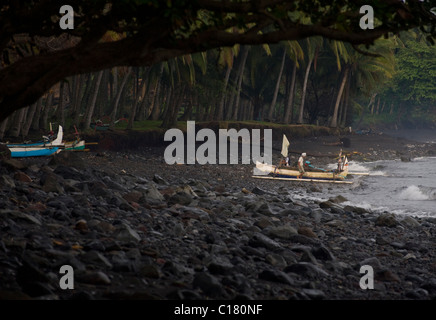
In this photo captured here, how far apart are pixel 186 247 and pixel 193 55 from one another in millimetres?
21750

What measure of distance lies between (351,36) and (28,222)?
530 cm

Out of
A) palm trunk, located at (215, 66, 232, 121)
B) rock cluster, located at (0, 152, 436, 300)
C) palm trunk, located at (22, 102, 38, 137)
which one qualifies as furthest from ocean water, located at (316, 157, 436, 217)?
palm trunk, located at (22, 102, 38, 137)

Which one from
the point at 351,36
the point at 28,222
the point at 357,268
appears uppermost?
the point at 351,36

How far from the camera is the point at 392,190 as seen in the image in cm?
2330

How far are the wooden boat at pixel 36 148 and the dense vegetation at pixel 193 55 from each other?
1.88 meters

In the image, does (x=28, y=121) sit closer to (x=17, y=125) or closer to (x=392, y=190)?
(x=17, y=125)

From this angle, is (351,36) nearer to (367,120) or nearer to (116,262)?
(116,262)

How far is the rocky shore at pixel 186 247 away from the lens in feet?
19.6

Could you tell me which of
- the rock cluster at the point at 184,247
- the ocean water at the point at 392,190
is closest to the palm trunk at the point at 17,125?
the rock cluster at the point at 184,247

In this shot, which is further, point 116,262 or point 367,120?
point 367,120

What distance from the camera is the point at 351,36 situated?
5.53 metres

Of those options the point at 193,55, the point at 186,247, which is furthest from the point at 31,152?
the point at 186,247

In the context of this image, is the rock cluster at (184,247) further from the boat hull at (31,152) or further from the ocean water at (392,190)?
the boat hull at (31,152)

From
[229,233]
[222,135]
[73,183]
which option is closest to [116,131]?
[222,135]
